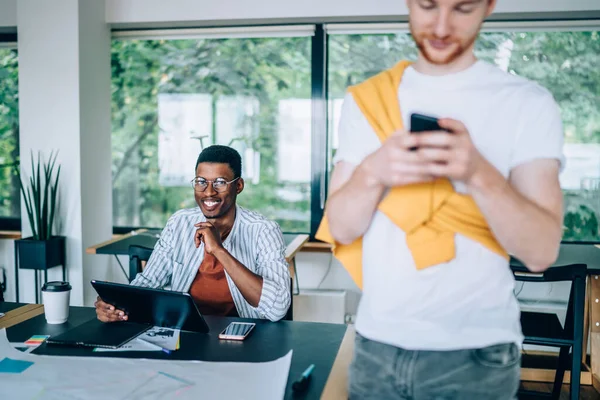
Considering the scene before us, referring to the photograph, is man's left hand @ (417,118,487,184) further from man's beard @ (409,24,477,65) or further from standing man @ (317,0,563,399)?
man's beard @ (409,24,477,65)

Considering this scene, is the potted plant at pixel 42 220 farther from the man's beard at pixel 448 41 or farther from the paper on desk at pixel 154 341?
the man's beard at pixel 448 41

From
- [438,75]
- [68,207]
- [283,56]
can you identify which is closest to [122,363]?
[438,75]

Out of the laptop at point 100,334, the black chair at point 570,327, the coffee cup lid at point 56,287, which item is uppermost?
the coffee cup lid at point 56,287

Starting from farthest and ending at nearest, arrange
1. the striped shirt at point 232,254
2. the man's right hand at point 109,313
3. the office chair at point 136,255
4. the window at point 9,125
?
the window at point 9,125, the office chair at point 136,255, the striped shirt at point 232,254, the man's right hand at point 109,313

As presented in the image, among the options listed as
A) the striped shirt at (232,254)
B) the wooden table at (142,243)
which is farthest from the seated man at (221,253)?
the wooden table at (142,243)

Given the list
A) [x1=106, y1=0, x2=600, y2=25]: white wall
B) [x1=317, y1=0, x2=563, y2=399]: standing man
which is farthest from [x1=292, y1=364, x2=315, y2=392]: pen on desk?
[x1=106, y1=0, x2=600, y2=25]: white wall

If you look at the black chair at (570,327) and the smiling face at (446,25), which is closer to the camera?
the smiling face at (446,25)

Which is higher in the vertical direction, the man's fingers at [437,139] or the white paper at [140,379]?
the man's fingers at [437,139]

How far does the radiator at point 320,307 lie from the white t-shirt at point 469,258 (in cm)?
281

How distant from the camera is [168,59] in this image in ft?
13.3

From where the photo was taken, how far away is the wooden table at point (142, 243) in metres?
3.10

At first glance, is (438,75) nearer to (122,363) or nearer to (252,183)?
(122,363)

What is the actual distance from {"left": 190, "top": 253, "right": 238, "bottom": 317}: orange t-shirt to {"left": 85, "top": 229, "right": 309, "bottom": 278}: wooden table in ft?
2.80

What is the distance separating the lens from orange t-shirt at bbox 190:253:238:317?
2.02m
